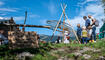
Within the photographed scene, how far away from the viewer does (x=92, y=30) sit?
11789mm

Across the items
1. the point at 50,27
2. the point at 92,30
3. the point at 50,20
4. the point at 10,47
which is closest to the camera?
the point at 10,47

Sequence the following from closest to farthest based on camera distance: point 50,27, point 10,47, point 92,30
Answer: point 10,47 → point 92,30 → point 50,27

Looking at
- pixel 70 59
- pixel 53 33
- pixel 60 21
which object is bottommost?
pixel 70 59

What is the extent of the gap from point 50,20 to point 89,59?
7.58 m

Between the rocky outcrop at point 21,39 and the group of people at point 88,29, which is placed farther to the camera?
the group of people at point 88,29

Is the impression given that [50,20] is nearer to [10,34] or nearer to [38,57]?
[10,34]

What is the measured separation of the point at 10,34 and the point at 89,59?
4.94 meters

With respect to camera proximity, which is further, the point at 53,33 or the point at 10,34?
the point at 53,33

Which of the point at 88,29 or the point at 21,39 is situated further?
the point at 88,29

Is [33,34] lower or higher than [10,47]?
higher

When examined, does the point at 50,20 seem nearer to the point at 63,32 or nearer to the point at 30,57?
the point at 63,32

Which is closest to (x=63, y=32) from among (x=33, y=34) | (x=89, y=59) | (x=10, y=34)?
(x=33, y=34)

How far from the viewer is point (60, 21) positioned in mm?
13234

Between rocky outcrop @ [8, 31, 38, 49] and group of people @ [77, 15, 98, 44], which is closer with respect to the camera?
rocky outcrop @ [8, 31, 38, 49]
